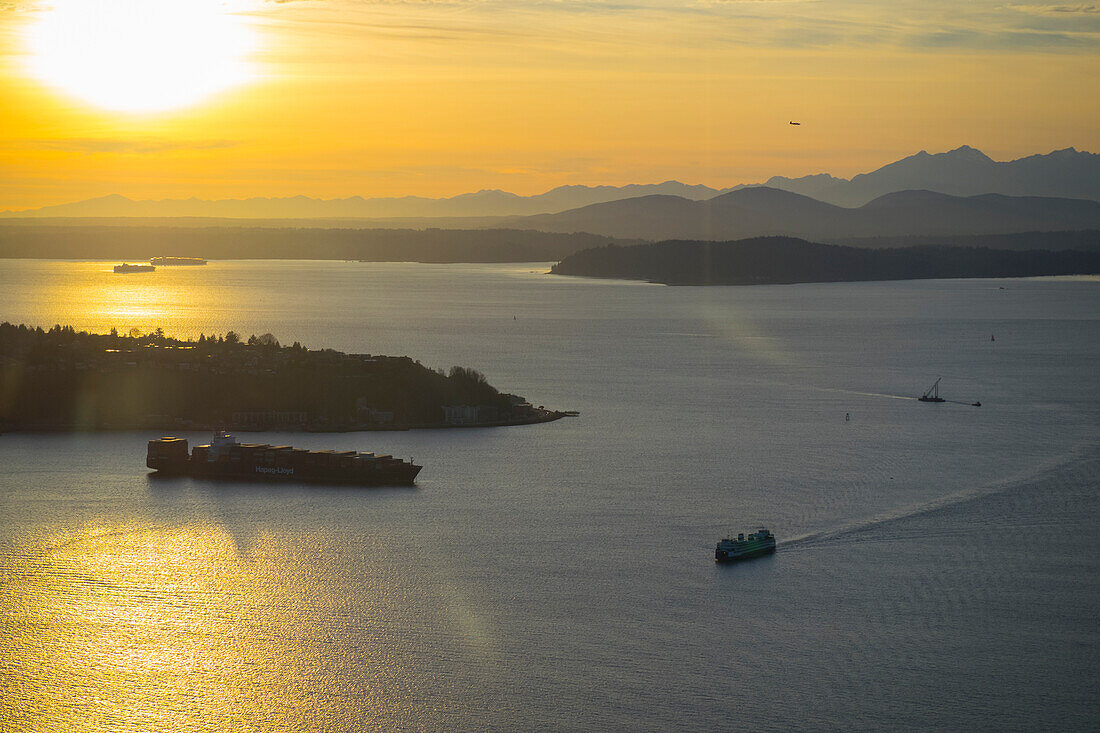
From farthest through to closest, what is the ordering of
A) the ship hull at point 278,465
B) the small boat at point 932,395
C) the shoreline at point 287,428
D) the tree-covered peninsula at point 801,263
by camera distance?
the tree-covered peninsula at point 801,263, the small boat at point 932,395, the shoreline at point 287,428, the ship hull at point 278,465

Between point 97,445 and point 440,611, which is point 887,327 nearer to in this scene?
point 97,445

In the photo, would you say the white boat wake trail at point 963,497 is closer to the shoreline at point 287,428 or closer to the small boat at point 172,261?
the shoreline at point 287,428

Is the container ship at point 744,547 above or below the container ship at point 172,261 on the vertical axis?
below

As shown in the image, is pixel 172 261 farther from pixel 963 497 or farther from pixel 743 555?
pixel 743 555

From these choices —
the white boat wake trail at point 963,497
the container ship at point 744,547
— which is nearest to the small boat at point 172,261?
the white boat wake trail at point 963,497

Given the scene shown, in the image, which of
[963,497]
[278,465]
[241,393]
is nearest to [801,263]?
[241,393]
